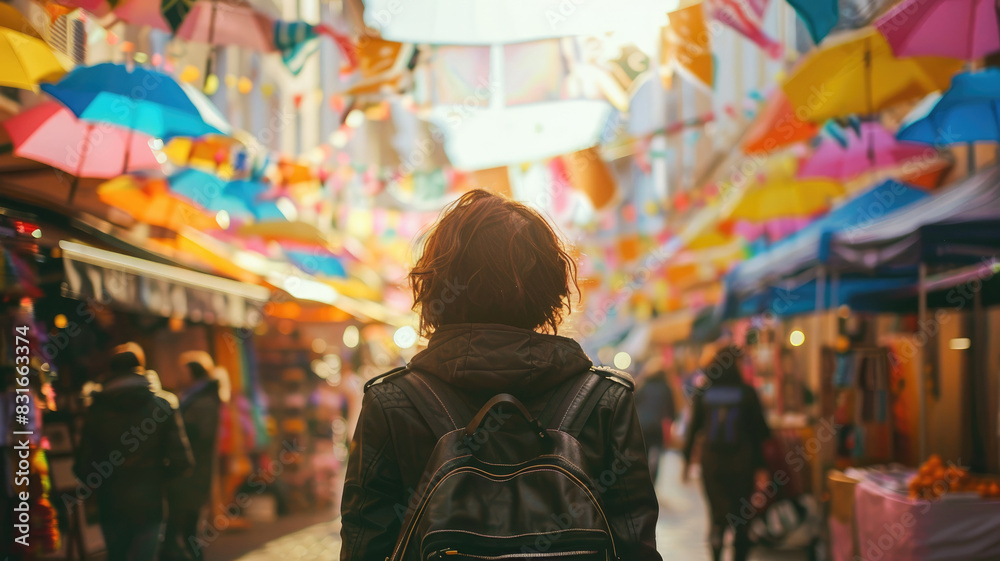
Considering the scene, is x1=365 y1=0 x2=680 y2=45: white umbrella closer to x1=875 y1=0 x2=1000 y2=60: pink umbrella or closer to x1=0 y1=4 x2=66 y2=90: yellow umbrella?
x1=875 y1=0 x2=1000 y2=60: pink umbrella

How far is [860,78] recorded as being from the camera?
558 centimetres

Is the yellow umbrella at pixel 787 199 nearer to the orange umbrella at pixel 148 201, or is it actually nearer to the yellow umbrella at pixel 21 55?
the orange umbrella at pixel 148 201

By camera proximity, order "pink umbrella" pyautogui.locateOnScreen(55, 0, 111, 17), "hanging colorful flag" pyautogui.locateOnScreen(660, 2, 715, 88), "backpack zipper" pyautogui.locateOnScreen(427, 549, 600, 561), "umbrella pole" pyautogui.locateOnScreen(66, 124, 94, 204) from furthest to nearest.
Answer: "umbrella pole" pyautogui.locateOnScreen(66, 124, 94, 204) < "hanging colorful flag" pyautogui.locateOnScreen(660, 2, 715, 88) < "pink umbrella" pyautogui.locateOnScreen(55, 0, 111, 17) < "backpack zipper" pyautogui.locateOnScreen(427, 549, 600, 561)

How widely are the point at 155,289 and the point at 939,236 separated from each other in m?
6.83

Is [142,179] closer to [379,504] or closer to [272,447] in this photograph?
[272,447]

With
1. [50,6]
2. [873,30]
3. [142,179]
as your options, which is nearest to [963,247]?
[873,30]

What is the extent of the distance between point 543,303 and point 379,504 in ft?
2.10

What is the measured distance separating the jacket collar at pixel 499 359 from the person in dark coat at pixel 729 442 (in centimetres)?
558

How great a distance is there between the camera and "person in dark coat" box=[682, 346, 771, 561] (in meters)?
6.84

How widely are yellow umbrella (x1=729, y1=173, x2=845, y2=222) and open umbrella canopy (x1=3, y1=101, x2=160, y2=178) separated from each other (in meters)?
6.56

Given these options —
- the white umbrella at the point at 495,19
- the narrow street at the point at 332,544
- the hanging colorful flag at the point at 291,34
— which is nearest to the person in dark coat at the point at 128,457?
the narrow street at the point at 332,544

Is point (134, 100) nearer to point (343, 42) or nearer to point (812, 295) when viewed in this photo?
point (343, 42)

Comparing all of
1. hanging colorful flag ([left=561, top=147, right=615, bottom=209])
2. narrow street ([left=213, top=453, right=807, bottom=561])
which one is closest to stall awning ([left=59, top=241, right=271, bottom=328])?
narrow street ([left=213, top=453, right=807, bottom=561])

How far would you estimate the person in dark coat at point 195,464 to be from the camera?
6.47m
